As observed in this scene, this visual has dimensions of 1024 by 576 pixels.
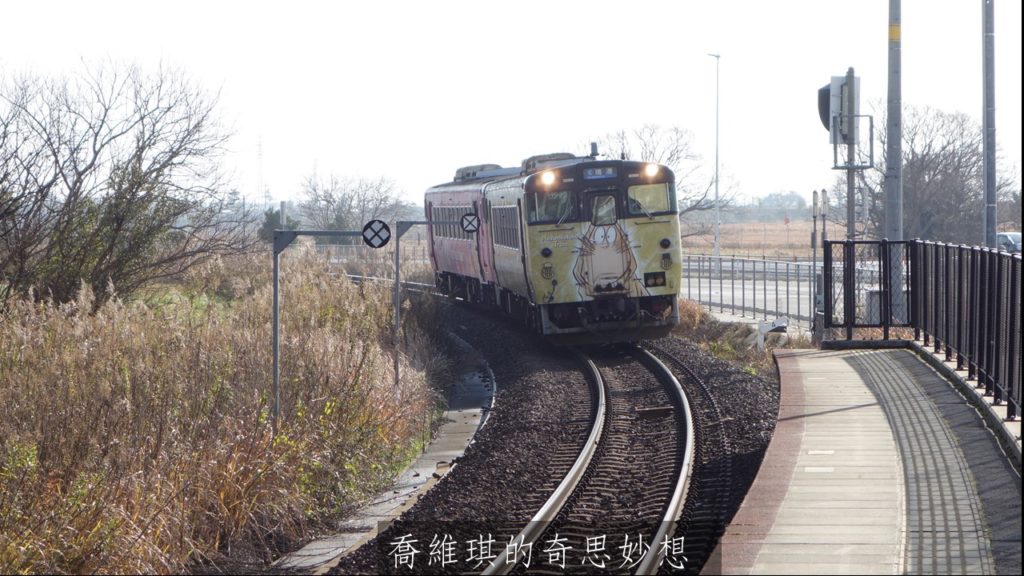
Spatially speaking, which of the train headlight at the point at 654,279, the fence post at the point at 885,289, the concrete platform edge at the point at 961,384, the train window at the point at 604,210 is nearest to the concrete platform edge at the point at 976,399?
the concrete platform edge at the point at 961,384

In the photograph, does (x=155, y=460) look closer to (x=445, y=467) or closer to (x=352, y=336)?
(x=445, y=467)

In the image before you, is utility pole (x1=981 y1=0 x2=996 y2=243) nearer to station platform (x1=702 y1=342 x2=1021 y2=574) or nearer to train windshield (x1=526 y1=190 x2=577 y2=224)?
train windshield (x1=526 y1=190 x2=577 y2=224)

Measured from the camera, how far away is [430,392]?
16.2 metres

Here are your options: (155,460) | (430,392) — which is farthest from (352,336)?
(155,460)

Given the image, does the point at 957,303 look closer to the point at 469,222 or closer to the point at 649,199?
the point at 649,199

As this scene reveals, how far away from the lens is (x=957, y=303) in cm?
1146

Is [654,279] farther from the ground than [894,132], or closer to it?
closer to it

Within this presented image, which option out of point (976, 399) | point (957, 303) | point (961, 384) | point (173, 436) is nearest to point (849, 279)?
point (957, 303)

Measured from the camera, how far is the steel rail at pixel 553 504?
7.60 meters

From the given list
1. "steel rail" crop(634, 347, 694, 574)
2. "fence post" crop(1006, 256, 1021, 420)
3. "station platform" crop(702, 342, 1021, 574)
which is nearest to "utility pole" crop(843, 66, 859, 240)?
"steel rail" crop(634, 347, 694, 574)

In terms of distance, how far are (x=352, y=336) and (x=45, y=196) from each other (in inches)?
212

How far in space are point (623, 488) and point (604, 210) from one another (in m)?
9.52

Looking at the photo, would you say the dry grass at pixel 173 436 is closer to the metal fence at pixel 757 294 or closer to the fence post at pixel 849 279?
the fence post at pixel 849 279

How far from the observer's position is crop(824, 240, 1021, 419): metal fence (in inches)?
348
